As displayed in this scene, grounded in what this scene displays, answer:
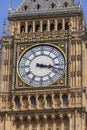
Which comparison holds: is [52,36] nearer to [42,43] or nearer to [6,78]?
[42,43]

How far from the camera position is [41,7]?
40750 millimetres

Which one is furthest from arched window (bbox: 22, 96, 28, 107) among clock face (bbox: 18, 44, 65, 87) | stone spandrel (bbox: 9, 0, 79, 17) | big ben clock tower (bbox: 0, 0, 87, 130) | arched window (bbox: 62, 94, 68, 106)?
stone spandrel (bbox: 9, 0, 79, 17)

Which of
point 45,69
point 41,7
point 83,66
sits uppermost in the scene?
point 41,7

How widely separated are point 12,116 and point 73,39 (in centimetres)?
512

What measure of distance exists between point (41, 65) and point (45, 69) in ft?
0.95

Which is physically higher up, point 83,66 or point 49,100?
point 83,66

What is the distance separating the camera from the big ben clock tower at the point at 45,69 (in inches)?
1481

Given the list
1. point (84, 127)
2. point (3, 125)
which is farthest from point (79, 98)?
point (3, 125)

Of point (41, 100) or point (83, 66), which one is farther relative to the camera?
point (83, 66)

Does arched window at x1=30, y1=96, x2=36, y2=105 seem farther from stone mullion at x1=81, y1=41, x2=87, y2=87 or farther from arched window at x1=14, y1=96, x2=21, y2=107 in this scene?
stone mullion at x1=81, y1=41, x2=87, y2=87

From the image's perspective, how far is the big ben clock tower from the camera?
37625mm

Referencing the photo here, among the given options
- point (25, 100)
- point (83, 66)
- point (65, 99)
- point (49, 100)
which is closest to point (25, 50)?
point (25, 100)

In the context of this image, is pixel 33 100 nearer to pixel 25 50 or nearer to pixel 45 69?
pixel 45 69

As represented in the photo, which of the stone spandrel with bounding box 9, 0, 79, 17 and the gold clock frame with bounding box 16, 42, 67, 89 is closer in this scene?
the gold clock frame with bounding box 16, 42, 67, 89
